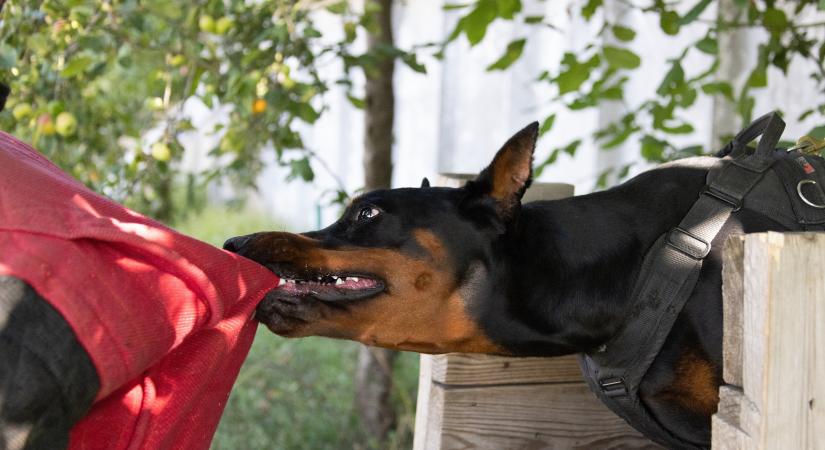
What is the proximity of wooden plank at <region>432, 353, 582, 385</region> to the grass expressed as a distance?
191 cm

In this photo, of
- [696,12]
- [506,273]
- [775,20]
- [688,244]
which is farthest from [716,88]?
[506,273]

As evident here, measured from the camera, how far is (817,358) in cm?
137

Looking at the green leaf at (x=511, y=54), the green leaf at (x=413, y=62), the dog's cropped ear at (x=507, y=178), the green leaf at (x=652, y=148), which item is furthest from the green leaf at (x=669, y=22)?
the dog's cropped ear at (x=507, y=178)

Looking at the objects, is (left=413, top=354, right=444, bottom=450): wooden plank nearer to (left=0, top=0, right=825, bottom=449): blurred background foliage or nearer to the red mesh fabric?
the red mesh fabric

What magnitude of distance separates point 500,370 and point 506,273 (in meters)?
0.34

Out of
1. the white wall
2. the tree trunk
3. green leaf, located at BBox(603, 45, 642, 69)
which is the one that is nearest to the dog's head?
green leaf, located at BBox(603, 45, 642, 69)

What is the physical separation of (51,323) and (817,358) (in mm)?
1077

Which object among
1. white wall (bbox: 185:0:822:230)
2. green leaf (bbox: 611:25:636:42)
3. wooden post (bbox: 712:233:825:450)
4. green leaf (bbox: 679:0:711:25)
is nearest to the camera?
wooden post (bbox: 712:233:825:450)

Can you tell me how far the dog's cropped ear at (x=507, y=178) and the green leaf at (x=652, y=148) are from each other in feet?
4.70

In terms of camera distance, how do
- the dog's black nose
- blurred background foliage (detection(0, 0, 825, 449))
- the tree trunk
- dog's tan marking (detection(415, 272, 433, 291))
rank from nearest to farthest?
1. the dog's black nose
2. dog's tan marking (detection(415, 272, 433, 291))
3. blurred background foliage (detection(0, 0, 825, 449))
4. the tree trunk

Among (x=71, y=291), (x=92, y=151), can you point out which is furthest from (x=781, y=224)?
(x=92, y=151)

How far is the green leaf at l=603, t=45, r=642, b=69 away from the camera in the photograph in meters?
3.22

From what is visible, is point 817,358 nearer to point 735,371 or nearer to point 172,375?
point 735,371

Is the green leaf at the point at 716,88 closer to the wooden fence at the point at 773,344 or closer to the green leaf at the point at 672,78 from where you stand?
the green leaf at the point at 672,78
